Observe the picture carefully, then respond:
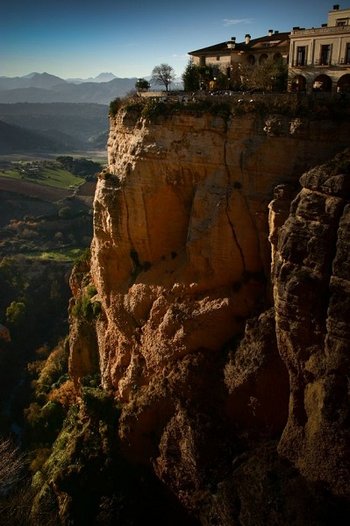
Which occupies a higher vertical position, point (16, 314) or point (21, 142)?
point (16, 314)

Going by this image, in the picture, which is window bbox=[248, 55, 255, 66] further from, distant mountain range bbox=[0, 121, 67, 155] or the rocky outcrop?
distant mountain range bbox=[0, 121, 67, 155]

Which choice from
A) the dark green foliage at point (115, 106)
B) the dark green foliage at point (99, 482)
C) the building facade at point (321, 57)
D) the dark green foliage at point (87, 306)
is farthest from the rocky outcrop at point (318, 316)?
the dark green foliage at point (87, 306)

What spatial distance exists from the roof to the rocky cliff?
8186 millimetres

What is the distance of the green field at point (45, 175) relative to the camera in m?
108

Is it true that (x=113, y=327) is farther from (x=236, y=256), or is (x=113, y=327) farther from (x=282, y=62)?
(x=282, y=62)

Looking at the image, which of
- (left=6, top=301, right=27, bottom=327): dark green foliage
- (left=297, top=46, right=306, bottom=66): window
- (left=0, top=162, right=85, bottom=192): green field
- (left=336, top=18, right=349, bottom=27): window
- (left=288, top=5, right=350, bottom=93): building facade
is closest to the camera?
(left=288, top=5, right=350, bottom=93): building facade

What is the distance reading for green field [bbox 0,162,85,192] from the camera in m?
108

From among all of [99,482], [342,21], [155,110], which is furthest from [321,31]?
[99,482]

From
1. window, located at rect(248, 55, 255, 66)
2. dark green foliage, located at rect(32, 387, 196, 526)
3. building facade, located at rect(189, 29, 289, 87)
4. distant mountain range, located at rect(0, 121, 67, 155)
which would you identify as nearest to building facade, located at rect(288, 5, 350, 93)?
building facade, located at rect(189, 29, 289, 87)

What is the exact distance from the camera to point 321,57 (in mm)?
22641

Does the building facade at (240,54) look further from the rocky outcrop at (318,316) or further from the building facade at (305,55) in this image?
the rocky outcrop at (318,316)

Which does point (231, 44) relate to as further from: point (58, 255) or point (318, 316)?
point (58, 255)

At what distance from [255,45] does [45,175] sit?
3754 inches

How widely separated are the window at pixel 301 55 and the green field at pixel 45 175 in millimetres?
88810
